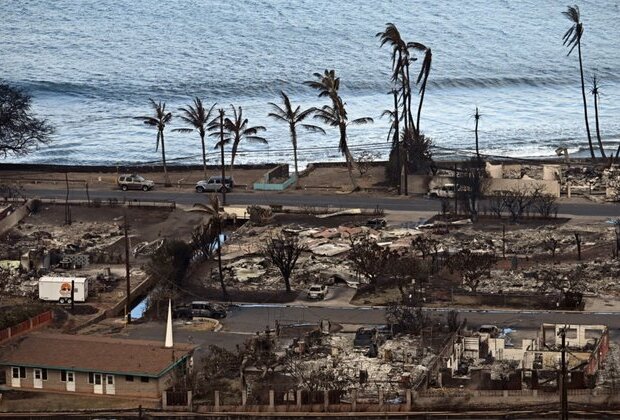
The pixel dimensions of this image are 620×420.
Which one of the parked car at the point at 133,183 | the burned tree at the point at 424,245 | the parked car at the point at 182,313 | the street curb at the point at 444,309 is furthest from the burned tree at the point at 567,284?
the parked car at the point at 133,183

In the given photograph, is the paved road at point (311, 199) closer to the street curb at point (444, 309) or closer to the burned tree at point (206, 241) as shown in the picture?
the burned tree at point (206, 241)

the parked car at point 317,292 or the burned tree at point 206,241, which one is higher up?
the burned tree at point 206,241

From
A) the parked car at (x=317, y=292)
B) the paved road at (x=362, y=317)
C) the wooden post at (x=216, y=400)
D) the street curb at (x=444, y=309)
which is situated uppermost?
the parked car at (x=317, y=292)

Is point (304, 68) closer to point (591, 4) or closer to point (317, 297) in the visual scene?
point (591, 4)

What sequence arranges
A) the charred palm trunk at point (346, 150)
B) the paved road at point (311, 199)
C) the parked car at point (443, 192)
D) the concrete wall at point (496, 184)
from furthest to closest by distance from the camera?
the charred palm trunk at point (346, 150), the parked car at point (443, 192), the concrete wall at point (496, 184), the paved road at point (311, 199)

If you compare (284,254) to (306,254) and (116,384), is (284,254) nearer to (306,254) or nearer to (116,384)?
(306,254)

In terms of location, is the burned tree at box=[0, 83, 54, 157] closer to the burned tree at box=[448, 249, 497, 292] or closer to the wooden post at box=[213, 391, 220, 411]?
the burned tree at box=[448, 249, 497, 292]

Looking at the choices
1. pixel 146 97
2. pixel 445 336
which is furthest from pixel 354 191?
pixel 146 97

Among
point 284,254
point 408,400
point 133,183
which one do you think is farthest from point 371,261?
point 133,183
